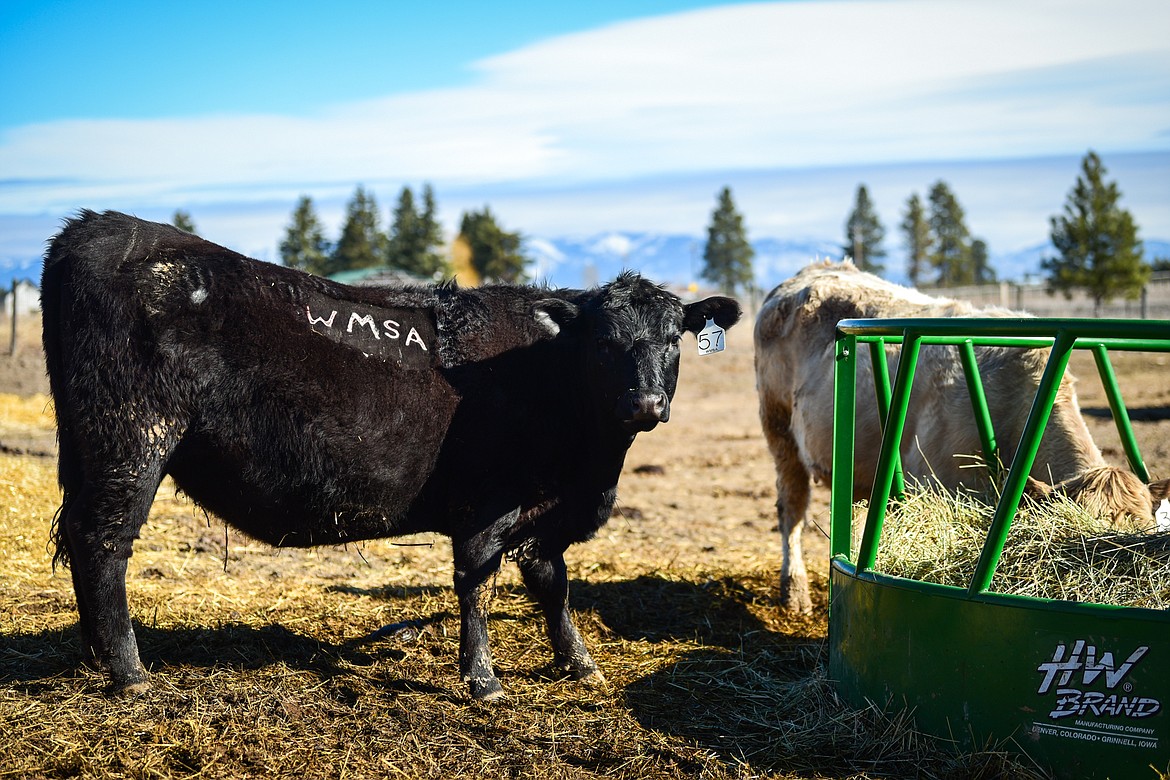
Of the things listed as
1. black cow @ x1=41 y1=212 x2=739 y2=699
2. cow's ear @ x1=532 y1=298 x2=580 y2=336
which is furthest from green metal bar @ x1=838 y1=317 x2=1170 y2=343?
cow's ear @ x1=532 y1=298 x2=580 y2=336

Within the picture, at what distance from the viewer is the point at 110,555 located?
461 centimetres

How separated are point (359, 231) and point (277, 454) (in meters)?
57.0

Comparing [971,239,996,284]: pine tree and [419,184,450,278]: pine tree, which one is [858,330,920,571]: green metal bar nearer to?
[419,184,450,278]: pine tree

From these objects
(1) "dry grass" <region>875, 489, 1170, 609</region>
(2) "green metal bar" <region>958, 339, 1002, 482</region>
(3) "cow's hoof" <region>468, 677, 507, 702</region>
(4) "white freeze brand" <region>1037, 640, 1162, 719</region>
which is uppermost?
(2) "green metal bar" <region>958, 339, 1002, 482</region>

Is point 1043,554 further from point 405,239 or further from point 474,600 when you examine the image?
point 405,239

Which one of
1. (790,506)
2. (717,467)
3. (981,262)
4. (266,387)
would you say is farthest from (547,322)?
(981,262)

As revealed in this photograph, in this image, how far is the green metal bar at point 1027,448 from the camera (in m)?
3.64

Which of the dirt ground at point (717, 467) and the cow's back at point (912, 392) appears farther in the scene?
the dirt ground at point (717, 467)

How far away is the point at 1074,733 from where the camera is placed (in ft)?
12.1

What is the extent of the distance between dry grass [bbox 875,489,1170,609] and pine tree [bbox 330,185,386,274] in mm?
56611

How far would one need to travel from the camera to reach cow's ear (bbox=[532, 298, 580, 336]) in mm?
5234

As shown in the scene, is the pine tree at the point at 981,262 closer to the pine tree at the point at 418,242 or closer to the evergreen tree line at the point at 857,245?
the evergreen tree line at the point at 857,245

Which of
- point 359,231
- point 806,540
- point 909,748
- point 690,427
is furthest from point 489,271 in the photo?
point 909,748

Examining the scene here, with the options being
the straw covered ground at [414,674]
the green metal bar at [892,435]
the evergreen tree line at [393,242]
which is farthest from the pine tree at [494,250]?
the green metal bar at [892,435]
